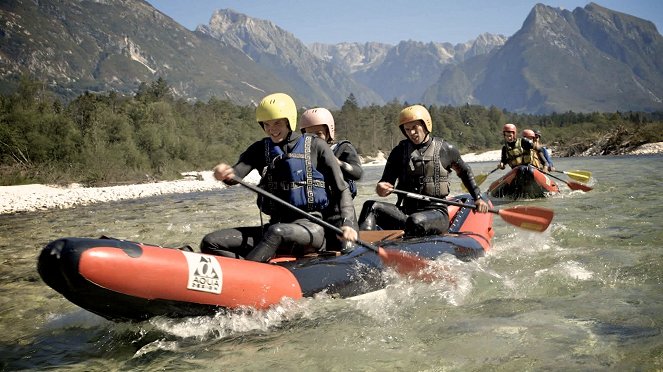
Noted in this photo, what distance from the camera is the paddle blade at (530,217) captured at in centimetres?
639

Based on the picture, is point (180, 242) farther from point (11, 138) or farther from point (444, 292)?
point (11, 138)

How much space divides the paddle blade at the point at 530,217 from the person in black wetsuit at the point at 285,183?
2.55m

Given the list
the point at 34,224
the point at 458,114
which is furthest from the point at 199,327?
the point at 458,114

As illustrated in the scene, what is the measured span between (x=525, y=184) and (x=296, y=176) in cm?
978

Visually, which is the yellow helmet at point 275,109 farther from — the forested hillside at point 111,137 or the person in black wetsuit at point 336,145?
the forested hillside at point 111,137

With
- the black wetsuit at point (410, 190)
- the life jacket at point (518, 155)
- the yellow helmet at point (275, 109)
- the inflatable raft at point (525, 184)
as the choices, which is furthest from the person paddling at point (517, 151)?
the yellow helmet at point (275, 109)

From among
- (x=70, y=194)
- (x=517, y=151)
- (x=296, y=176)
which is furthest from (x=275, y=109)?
(x=70, y=194)

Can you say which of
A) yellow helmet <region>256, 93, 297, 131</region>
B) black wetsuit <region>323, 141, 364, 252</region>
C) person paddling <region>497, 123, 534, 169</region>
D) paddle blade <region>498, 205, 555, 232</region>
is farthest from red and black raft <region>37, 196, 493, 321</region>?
person paddling <region>497, 123, 534, 169</region>

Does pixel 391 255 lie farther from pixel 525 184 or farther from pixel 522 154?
pixel 522 154

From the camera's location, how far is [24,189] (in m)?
23.3

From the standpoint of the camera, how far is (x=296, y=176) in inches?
184

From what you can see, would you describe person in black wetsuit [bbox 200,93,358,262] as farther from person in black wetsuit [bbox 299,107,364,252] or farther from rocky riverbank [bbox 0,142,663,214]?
rocky riverbank [bbox 0,142,663,214]

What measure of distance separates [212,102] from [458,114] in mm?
53819

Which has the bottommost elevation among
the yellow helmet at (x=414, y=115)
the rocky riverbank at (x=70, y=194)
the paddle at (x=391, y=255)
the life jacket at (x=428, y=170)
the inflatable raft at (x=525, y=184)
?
the rocky riverbank at (x=70, y=194)
